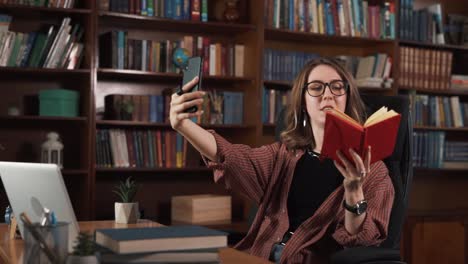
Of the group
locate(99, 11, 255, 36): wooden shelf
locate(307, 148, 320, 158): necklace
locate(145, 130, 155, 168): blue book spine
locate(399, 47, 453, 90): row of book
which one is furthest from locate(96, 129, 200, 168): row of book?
locate(307, 148, 320, 158): necklace

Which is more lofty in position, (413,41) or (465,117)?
(413,41)

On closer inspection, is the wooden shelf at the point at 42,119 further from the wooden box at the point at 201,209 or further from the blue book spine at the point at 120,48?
the wooden box at the point at 201,209

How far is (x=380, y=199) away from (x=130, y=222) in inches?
33.4

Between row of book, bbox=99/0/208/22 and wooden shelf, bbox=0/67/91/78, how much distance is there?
0.39 meters

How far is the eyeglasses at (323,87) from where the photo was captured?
244 cm

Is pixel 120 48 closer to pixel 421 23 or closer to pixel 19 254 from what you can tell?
pixel 421 23

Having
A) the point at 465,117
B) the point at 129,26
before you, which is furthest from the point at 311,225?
the point at 465,117

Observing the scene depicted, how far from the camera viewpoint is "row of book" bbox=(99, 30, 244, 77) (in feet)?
12.8

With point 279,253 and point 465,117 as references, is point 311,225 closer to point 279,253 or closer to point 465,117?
point 279,253

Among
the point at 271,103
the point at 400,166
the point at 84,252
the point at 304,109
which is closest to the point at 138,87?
the point at 271,103

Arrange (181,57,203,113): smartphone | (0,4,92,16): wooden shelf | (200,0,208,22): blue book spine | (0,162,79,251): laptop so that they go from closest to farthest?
1. (0,162,79,251): laptop
2. (181,57,203,113): smartphone
3. (0,4,92,16): wooden shelf
4. (200,0,208,22): blue book spine

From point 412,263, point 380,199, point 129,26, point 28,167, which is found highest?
point 129,26

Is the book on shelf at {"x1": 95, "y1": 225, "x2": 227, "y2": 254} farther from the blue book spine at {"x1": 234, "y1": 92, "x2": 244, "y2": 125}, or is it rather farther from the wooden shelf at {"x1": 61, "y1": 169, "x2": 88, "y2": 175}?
the blue book spine at {"x1": 234, "y1": 92, "x2": 244, "y2": 125}

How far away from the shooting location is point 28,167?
1.69m
